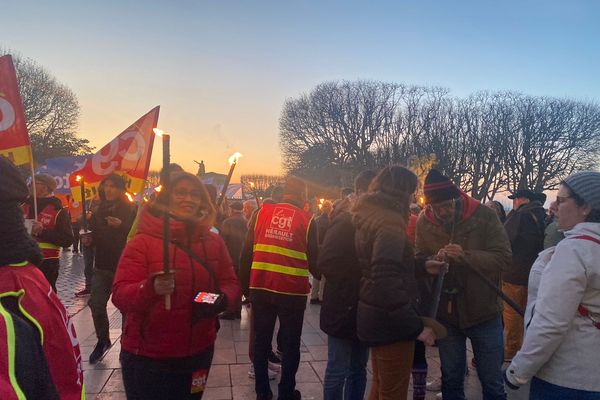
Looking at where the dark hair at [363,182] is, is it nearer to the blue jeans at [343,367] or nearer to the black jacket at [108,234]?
the blue jeans at [343,367]

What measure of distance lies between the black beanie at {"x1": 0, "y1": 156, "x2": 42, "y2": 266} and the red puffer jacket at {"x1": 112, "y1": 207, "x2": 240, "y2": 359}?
3.27 feet

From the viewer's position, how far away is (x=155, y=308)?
252 centimetres

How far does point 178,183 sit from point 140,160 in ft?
14.6

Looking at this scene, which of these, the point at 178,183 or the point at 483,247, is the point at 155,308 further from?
the point at 483,247

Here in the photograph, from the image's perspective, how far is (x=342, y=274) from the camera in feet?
11.1

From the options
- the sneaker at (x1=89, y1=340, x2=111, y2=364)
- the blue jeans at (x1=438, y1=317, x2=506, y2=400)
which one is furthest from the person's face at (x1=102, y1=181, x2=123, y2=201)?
the blue jeans at (x1=438, y1=317, x2=506, y2=400)

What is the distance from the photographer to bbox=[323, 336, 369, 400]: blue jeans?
351 cm

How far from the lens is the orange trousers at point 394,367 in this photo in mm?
2850

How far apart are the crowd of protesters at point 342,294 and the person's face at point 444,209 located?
0.4 inches

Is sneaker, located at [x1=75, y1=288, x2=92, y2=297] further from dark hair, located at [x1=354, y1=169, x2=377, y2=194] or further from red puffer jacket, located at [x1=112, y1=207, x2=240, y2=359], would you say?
red puffer jacket, located at [x1=112, y1=207, x2=240, y2=359]

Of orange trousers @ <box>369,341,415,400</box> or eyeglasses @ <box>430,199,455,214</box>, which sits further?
eyeglasses @ <box>430,199,455,214</box>

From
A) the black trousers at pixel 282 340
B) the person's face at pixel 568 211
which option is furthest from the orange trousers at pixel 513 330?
the person's face at pixel 568 211

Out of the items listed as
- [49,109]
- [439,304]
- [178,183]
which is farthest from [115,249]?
[49,109]

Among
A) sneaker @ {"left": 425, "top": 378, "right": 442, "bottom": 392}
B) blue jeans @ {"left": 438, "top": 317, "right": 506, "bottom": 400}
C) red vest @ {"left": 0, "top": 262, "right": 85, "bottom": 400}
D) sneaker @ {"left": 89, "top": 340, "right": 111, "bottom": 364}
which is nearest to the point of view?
red vest @ {"left": 0, "top": 262, "right": 85, "bottom": 400}
